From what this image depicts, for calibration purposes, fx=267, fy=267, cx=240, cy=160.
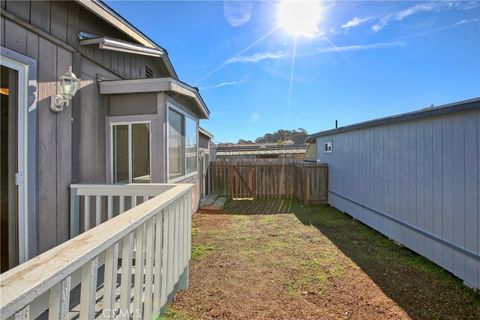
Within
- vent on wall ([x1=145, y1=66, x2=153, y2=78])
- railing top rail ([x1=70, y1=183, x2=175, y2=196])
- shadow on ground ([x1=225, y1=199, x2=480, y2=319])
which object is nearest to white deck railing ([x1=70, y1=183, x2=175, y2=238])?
railing top rail ([x1=70, y1=183, x2=175, y2=196])

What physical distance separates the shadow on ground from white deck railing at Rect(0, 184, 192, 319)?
2714 mm

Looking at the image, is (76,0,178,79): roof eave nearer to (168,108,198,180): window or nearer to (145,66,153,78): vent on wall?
(145,66,153,78): vent on wall

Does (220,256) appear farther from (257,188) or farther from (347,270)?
(257,188)

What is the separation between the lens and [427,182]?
4652mm

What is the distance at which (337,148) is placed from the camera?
30.1 ft

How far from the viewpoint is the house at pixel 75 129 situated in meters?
2.68

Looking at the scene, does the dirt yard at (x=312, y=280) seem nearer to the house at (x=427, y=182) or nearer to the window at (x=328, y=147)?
the house at (x=427, y=182)

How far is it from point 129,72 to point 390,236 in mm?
6471

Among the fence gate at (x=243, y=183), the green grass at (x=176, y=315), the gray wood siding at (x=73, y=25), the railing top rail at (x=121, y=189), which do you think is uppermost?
the gray wood siding at (x=73, y=25)

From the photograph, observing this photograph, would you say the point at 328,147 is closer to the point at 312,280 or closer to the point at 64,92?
the point at 312,280

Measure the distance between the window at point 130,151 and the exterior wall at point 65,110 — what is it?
0.79 feet

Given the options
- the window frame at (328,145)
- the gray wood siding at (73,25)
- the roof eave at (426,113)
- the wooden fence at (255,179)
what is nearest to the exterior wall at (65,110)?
the gray wood siding at (73,25)

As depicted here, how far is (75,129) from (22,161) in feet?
3.23

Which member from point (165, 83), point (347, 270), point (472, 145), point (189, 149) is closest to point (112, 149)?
point (165, 83)
